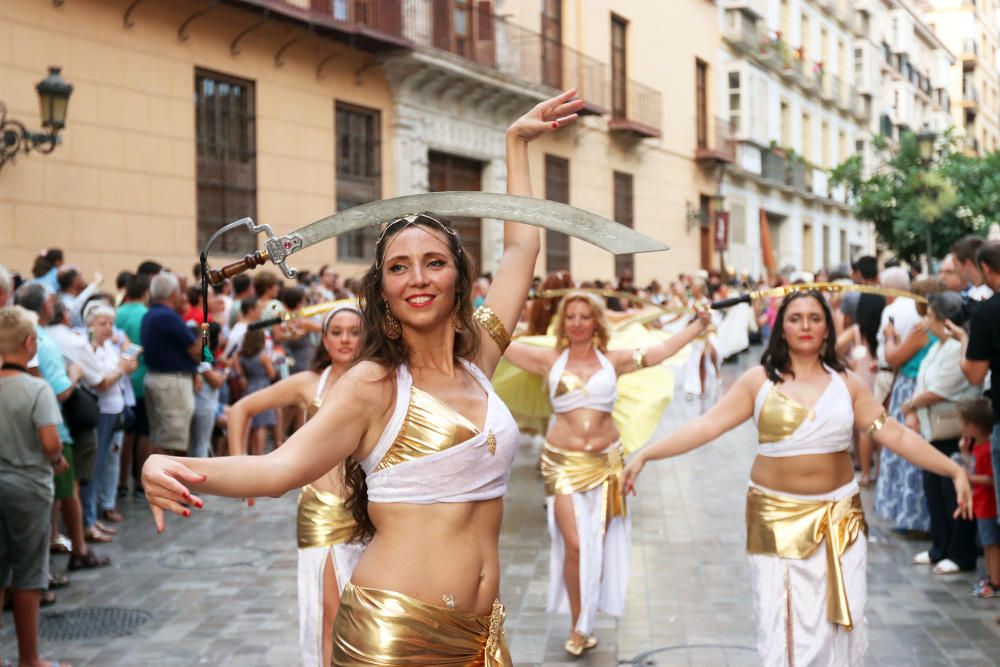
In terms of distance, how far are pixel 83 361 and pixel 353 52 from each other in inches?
393

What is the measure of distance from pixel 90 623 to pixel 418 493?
15.2 ft

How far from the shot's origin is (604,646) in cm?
640

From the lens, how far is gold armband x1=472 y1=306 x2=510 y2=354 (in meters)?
3.45

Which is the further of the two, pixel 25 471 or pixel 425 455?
pixel 25 471

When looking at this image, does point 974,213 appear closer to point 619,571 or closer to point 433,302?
point 619,571

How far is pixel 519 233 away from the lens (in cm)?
368

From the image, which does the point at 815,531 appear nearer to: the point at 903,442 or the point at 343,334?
the point at 903,442

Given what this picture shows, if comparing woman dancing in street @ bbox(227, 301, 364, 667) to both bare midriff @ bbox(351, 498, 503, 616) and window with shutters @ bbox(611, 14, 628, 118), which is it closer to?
bare midriff @ bbox(351, 498, 503, 616)

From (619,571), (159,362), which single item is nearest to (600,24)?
(159,362)

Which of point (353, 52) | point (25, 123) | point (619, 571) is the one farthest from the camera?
point (353, 52)

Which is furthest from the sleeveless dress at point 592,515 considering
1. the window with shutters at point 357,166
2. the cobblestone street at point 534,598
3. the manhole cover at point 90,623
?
the window with shutters at point 357,166

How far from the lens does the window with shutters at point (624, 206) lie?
27328 millimetres

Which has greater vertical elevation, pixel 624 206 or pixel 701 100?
pixel 701 100

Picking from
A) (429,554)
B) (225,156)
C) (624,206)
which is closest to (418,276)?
(429,554)
